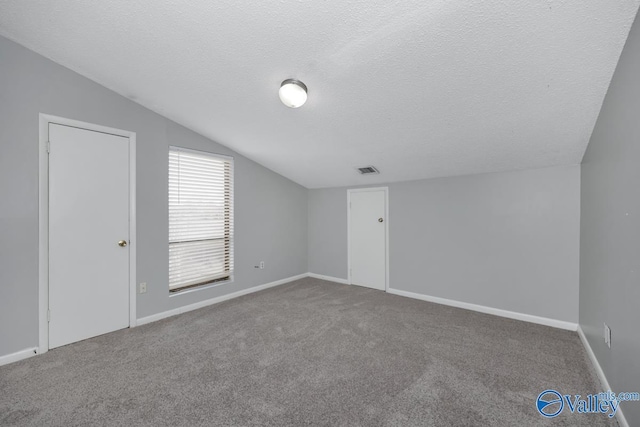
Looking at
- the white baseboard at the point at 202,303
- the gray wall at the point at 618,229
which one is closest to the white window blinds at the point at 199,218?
the white baseboard at the point at 202,303

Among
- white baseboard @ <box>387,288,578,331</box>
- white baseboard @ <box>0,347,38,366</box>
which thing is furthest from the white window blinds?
white baseboard @ <box>387,288,578,331</box>

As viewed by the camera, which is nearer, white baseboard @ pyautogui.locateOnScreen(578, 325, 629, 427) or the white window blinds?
white baseboard @ pyautogui.locateOnScreen(578, 325, 629, 427)

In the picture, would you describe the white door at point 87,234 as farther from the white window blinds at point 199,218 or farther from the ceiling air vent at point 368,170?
the ceiling air vent at point 368,170

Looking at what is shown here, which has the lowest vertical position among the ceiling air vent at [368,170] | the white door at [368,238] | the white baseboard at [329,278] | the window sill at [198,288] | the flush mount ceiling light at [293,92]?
the white baseboard at [329,278]

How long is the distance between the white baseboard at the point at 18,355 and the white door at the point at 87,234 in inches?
4.8

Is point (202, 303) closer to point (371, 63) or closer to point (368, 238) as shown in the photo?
point (368, 238)

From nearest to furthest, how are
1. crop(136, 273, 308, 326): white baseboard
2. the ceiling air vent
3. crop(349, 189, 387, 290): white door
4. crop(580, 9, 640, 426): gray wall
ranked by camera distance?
crop(580, 9, 640, 426): gray wall → crop(136, 273, 308, 326): white baseboard → the ceiling air vent → crop(349, 189, 387, 290): white door

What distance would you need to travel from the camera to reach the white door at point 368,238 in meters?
4.30

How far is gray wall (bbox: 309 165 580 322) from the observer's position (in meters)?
2.84

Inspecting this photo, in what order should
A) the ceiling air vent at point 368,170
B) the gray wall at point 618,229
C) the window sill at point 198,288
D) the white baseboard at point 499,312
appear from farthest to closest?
the ceiling air vent at point 368,170 → the window sill at point 198,288 → the white baseboard at point 499,312 → the gray wall at point 618,229

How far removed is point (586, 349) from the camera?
235 cm

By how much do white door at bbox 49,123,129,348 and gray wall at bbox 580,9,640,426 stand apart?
408 cm

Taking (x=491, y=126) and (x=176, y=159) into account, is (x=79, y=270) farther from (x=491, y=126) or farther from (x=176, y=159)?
(x=491, y=126)

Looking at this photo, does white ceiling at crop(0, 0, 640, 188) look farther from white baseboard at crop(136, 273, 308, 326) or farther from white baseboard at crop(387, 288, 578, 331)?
white baseboard at crop(136, 273, 308, 326)
